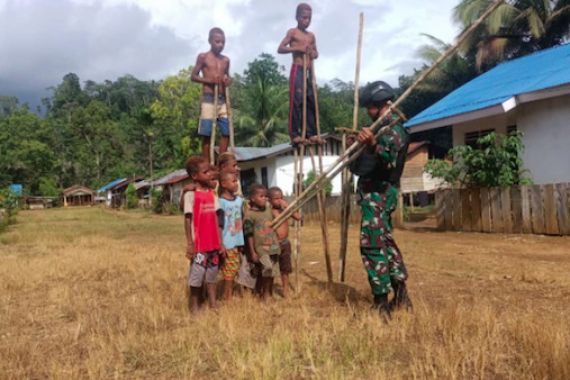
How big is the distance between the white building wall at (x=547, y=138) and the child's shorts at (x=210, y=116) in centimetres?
862

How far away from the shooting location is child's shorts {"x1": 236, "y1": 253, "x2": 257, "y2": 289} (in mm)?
5332

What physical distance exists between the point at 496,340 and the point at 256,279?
8.98 ft

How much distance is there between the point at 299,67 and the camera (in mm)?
6062

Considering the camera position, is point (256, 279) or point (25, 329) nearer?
point (25, 329)

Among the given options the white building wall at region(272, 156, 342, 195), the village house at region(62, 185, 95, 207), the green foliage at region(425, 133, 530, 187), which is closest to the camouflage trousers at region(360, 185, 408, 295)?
the green foliage at region(425, 133, 530, 187)

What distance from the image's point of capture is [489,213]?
11.4 meters

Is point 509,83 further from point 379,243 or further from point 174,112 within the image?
point 174,112

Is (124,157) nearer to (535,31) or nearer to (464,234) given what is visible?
(535,31)

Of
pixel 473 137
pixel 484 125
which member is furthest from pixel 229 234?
pixel 473 137

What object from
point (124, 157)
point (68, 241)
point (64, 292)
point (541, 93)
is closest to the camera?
point (64, 292)

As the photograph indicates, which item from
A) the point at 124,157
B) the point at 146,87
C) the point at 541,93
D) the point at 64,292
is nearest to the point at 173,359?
the point at 64,292

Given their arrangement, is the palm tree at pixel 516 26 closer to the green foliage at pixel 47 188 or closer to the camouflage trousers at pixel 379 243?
the camouflage trousers at pixel 379 243

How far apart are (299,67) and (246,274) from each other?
2.53 meters

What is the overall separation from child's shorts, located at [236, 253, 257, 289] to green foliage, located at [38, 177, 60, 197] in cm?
6192
